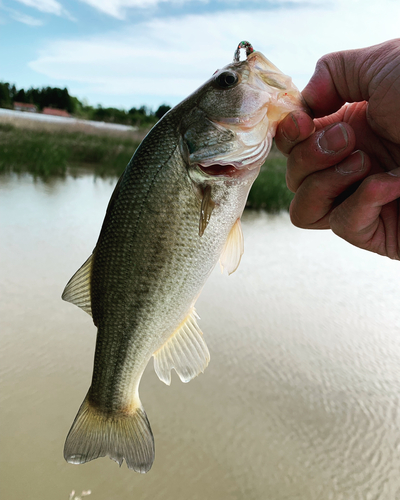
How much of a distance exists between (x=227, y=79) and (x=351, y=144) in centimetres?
59

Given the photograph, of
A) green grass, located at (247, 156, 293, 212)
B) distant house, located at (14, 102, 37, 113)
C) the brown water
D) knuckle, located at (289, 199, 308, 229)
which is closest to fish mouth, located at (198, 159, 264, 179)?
knuckle, located at (289, 199, 308, 229)

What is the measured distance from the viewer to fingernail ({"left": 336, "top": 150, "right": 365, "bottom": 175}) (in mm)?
1689

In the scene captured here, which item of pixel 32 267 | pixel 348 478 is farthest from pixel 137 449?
pixel 32 267

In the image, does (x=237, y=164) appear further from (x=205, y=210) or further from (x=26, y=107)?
(x=26, y=107)

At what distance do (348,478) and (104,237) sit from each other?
1916mm

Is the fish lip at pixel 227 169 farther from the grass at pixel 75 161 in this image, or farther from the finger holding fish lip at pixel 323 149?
the grass at pixel 75 161

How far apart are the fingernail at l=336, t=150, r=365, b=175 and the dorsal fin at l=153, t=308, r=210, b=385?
2.89ft

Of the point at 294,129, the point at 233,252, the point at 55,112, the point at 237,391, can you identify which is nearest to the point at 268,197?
the point at 237,391

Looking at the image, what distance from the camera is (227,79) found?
1.42 metres

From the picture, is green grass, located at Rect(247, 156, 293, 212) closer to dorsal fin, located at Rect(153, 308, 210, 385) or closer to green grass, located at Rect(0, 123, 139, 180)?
green grass, located at Rect(0, 123, 139, 180)

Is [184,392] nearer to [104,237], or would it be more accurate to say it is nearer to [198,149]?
[104,237]

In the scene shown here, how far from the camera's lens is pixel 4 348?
2801 mm

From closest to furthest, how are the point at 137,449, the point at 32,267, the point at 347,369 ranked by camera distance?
the point at 137,449 < the point at 347,369 < the point at 32,267

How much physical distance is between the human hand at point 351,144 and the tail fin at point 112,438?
1.26 m
